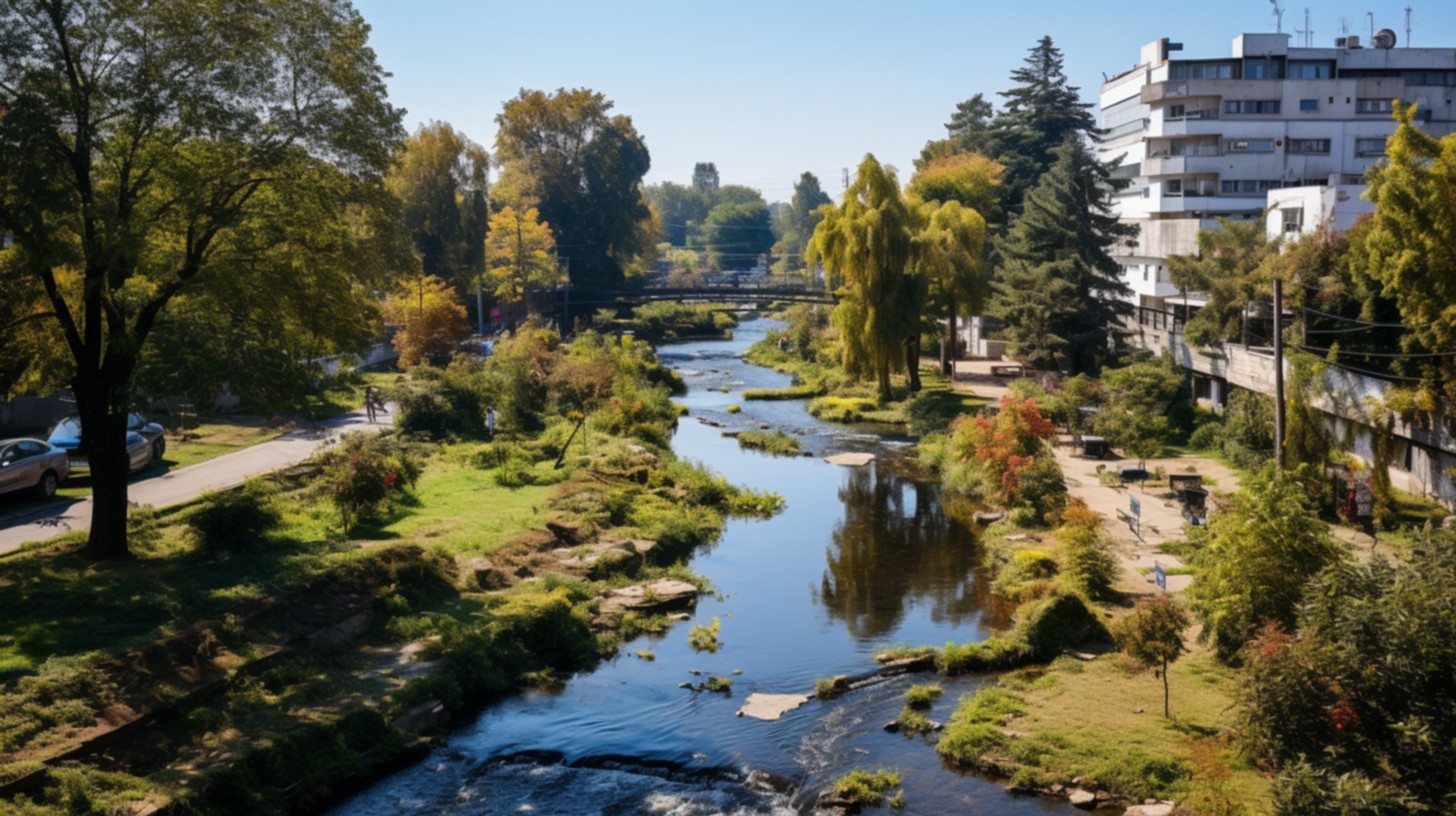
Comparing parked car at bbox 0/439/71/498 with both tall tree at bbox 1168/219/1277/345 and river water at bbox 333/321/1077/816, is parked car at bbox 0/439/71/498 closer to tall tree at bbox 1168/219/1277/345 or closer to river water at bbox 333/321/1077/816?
river water at bbox 333/321/1077/816

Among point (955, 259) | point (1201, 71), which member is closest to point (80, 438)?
point (955, 259)

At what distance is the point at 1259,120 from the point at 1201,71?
13.2 ft

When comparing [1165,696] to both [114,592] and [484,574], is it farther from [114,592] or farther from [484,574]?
[114,592]

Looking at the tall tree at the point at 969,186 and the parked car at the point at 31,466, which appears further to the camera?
the tall tree at the point at 969,186

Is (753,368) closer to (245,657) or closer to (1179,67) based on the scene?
(1179,67)

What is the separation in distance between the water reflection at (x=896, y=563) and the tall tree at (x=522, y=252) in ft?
173

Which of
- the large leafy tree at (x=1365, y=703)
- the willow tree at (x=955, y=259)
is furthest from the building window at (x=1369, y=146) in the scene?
the large leafy tree at (x=1365, y=703)

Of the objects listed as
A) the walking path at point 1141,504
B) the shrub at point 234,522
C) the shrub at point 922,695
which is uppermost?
the shrub at point 234,522

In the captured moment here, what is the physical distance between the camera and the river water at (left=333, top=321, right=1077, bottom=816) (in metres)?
17.8

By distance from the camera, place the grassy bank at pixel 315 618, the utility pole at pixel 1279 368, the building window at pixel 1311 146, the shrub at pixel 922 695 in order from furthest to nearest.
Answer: the building window at pixel 1311 146, the utility pole at pixel 1279 368, the shrub at pixel 922 695, the grassy bank at pixel 315 618

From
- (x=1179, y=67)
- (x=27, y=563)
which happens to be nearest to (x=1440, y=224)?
(x=27, y=563)

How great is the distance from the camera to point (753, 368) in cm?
7775

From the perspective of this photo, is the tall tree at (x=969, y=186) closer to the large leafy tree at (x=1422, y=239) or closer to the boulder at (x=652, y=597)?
the large leafy tree at (x=1422, y=239)

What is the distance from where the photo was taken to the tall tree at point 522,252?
87.5m
